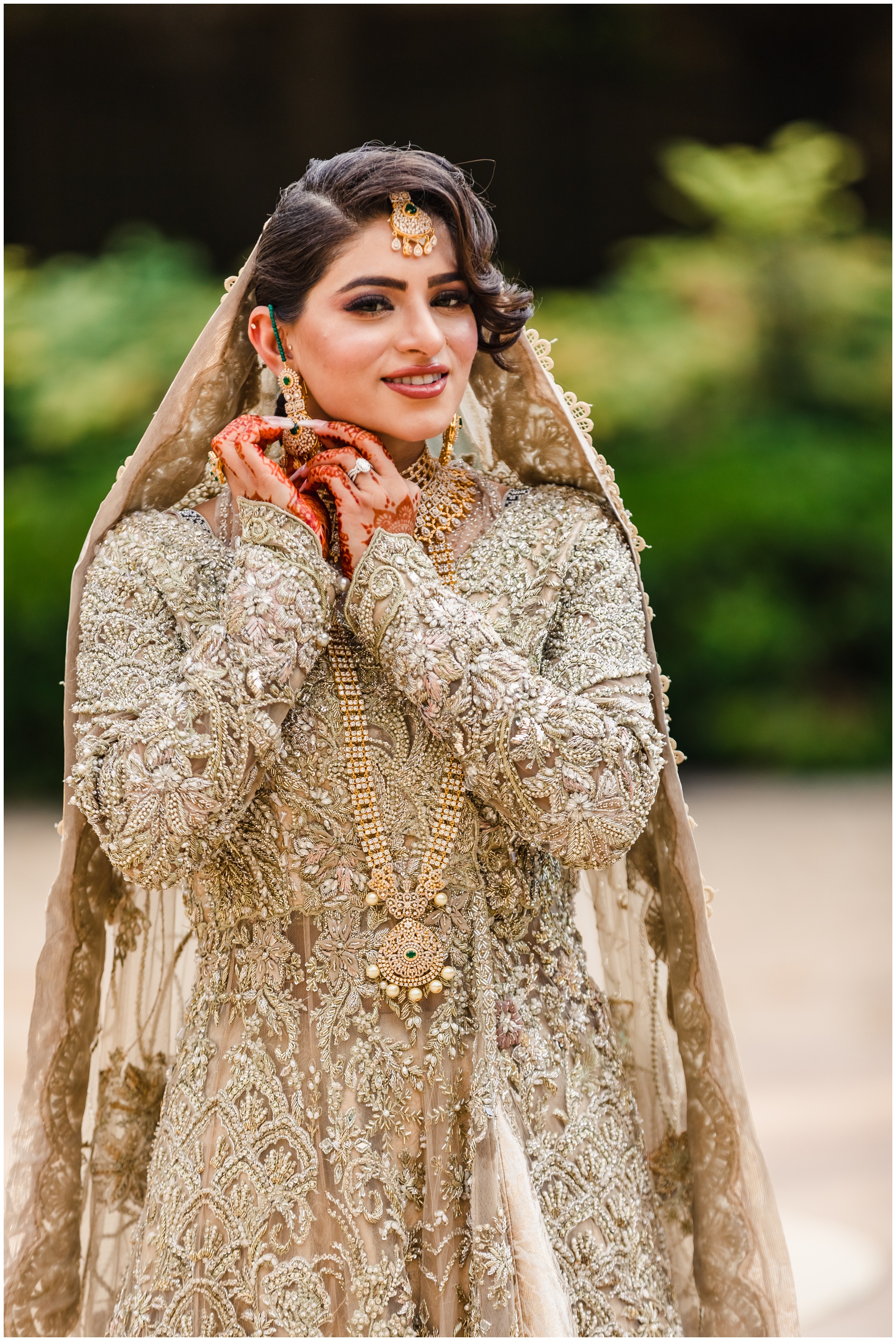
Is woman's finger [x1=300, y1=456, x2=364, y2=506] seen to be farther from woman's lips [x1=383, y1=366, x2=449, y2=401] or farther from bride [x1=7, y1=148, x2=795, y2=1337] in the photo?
woman's lips [x1=383, y1=366, x2=449, y2=401]

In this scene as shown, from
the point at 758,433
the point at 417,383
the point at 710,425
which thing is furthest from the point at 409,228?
the point at 758,433

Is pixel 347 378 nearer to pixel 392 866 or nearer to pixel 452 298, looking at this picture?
pixel 452 298

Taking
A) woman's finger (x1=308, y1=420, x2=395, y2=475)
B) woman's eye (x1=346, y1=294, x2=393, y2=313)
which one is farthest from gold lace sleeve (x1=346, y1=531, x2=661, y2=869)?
woman's eye (x1=346, y1=294, x2=393, y2=313)

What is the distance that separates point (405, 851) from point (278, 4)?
984cm

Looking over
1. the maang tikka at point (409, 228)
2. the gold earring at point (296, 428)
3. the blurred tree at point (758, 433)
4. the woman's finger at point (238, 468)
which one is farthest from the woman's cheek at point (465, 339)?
the blurred tree at point (758, 433)

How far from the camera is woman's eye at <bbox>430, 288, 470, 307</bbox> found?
191 cm

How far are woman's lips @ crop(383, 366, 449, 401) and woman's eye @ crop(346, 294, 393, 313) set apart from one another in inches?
3.6

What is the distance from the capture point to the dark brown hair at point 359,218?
187 cm

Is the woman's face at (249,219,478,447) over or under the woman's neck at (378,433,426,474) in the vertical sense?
over

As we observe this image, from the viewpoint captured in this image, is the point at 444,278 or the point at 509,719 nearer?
the point at 509,719

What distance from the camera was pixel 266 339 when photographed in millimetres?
1978

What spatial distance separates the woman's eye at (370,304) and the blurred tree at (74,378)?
875 centimetres

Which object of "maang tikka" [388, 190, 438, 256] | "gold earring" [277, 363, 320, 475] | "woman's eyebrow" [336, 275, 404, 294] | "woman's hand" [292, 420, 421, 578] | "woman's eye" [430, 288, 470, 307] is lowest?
"woman's hand" [292, 420, 421, 578]

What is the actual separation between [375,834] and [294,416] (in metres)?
0.60
